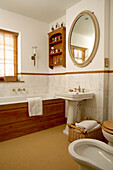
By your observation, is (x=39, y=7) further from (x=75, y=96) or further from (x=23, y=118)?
(x=23, y=118)

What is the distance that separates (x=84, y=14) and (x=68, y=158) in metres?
2.71

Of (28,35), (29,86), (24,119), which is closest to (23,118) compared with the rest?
(24,119)

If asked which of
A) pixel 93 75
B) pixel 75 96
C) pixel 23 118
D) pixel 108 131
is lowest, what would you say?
pixel 23 118

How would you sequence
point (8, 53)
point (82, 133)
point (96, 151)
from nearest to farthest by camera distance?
point (96, 151)
point (82, 133)
point (8, 53)

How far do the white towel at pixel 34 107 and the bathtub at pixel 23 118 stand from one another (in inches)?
3.1

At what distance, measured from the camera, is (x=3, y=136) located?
2385 millimetres

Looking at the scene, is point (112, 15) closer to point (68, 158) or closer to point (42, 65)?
point (42, 65)

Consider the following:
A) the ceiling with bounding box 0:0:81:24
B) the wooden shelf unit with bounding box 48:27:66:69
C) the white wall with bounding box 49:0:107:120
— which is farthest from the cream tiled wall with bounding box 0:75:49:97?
the ceiling with bounding box 0:0:81:24

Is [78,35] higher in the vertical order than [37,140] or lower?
higher

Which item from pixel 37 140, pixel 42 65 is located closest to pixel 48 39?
pixel 42 65

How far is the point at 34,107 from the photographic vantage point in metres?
2.75

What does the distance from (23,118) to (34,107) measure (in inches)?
11.9

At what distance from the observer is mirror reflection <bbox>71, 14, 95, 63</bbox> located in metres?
2.72

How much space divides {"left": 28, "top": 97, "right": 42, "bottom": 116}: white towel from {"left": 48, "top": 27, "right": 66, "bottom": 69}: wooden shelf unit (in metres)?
1.25
